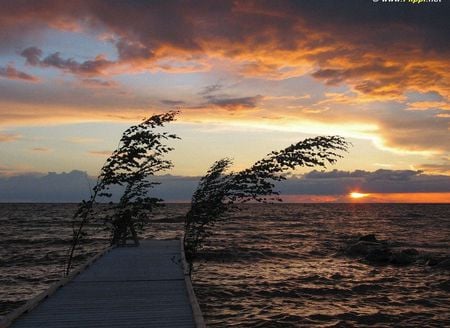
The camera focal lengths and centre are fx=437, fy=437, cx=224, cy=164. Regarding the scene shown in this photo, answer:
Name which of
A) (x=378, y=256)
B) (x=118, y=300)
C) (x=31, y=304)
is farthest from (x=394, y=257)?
(x=31, y=304)

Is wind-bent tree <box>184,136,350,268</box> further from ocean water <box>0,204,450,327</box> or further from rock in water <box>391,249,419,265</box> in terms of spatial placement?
rock in water <box>391,249,419,265</box>

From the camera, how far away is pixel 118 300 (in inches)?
449

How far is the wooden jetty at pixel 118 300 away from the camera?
945 centimetres

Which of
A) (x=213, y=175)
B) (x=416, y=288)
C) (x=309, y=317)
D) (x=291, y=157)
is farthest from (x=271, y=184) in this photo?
(x=416, y=288)

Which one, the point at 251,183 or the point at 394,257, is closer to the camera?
the point at 251,183

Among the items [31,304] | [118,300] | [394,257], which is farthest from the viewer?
[394,257]

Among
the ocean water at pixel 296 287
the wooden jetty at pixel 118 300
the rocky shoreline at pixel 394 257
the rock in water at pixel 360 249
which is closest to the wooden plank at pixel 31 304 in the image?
the wooden jetty at pixel 118 300

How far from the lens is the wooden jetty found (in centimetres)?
945

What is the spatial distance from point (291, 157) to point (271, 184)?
1.26 metres

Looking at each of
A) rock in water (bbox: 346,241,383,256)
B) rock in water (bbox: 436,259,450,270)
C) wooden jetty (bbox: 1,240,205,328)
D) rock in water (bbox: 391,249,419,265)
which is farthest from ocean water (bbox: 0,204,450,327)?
wooden jetty (bbox: 1,240,205,328)

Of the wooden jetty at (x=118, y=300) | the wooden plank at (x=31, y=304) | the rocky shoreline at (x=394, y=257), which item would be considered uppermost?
the wooden plank at (x=31, y=304)

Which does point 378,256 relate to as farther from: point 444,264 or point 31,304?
point 31,304

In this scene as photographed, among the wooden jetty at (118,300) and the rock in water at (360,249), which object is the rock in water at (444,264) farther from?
the wooden jetty at (118,300)

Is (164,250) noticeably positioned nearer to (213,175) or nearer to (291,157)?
(213,175)
